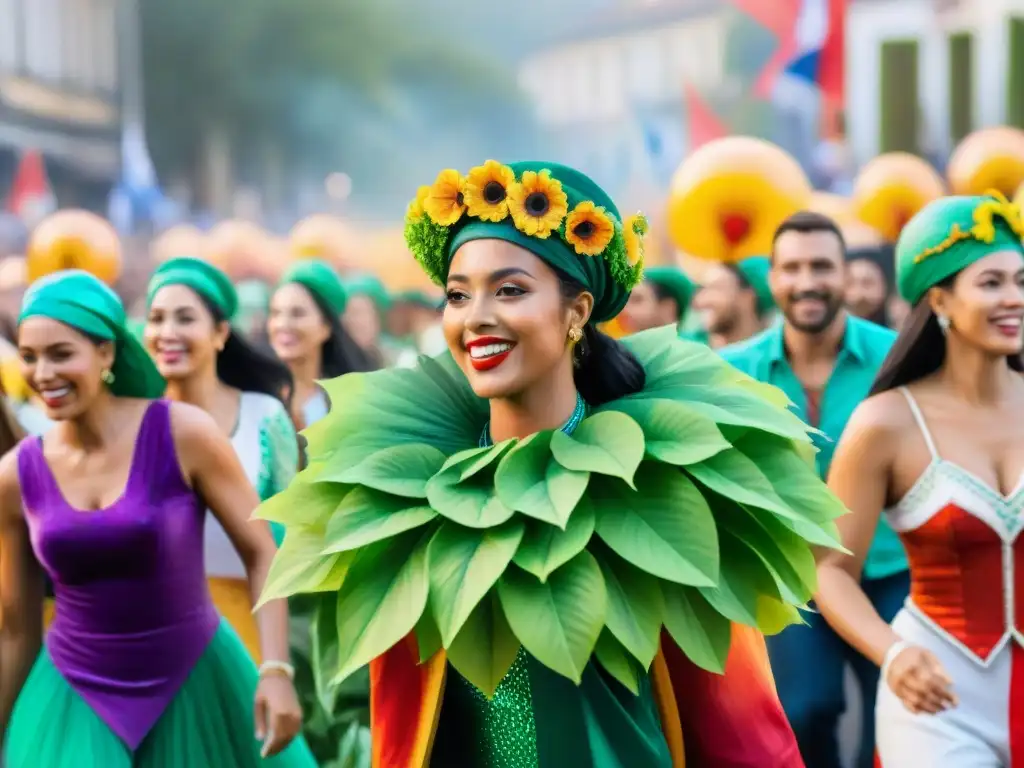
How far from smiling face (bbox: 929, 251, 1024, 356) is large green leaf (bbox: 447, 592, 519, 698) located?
6.63 ft

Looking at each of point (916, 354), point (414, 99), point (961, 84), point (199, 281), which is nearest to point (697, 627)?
point (916, 354)

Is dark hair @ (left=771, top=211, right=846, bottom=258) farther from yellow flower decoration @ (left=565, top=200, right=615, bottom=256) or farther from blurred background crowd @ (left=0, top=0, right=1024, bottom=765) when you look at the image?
blurred background crowd @ (left=0, top=0, right=1024, bottom=765)

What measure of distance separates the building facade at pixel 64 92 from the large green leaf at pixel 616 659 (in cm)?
2792

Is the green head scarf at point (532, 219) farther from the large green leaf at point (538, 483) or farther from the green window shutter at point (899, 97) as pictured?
the green window shutter at point (899, 97)

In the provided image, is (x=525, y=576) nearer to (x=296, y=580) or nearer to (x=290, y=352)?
(x=296, y=580)

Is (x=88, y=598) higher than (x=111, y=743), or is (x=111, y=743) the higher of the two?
(x=88, y=598)

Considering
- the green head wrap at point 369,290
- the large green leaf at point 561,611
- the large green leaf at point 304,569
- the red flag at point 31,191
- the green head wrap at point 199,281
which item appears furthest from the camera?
the red flag at point 31,191

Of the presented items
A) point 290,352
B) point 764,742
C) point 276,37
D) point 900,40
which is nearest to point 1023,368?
point 764,742

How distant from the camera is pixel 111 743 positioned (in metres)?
4.34

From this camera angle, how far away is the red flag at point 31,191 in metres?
25.7

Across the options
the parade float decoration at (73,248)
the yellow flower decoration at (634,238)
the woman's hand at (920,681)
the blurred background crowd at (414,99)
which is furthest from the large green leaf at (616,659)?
the blurred background crowd at (414,99)

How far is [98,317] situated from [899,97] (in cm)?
2321

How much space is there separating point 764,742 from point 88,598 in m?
2.19

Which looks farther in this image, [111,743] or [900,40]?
[900,40]
